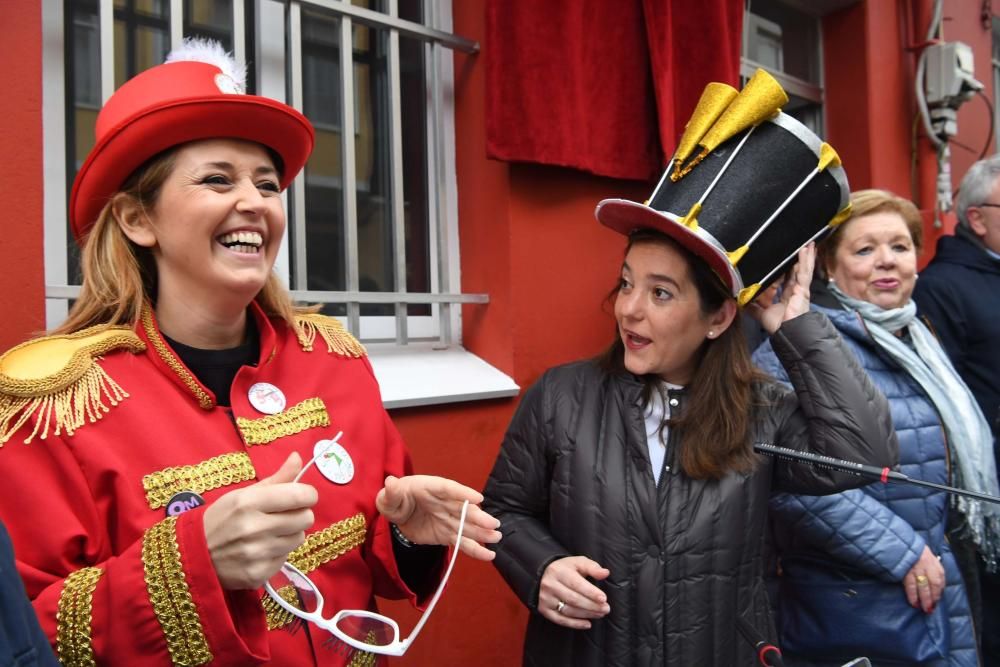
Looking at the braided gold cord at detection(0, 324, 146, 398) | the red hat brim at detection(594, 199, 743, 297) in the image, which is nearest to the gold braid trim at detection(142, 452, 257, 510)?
the braided gold cord at detection(0, 324, 146, 398)

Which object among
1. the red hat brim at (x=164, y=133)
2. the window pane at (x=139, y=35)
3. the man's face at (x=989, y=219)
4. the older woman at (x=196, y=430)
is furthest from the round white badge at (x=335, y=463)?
the man's face at (x=989, y=219)

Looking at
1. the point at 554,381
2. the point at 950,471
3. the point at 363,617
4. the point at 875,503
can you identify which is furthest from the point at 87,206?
the point at 950,471

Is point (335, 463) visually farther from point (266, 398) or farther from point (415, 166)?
point (415, 166)

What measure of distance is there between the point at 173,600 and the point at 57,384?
0.41 metres

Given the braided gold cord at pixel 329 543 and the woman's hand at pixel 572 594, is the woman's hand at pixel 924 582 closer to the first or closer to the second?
the woman's hand at pixel 572 594

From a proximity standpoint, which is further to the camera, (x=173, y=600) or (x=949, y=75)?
(x=949, y=75)

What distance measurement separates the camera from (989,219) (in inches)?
116

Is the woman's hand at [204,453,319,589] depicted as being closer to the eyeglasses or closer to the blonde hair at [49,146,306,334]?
the eyeglasses

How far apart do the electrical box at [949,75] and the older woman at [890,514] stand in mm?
2676

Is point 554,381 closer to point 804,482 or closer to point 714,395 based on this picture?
point 714,395

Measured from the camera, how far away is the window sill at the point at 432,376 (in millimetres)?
2320

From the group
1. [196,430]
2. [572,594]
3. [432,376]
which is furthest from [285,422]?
[432,376]

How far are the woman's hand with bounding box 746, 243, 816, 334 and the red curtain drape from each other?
1.01m

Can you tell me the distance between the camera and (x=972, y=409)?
2322mm
